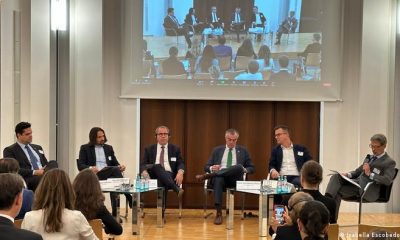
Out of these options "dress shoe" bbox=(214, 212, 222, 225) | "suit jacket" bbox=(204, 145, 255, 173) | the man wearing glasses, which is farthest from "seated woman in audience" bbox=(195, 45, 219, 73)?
"dress shoe" bbox=(214, 212, 222, 225)

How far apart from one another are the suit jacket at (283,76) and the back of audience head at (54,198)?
5.88 m

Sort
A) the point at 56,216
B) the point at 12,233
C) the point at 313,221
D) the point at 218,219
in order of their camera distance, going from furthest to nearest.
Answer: the point at 218,219, the point at 56,216, the point at 313,221, the point at 12,233

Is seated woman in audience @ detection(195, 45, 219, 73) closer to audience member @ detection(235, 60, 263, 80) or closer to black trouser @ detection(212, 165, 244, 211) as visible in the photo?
audience member @ detection(235, 60, 263, 80)

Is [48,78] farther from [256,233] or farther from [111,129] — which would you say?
[256,233]

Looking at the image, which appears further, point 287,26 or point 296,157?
point 287,26

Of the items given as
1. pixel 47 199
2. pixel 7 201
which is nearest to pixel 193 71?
pixel 47 199

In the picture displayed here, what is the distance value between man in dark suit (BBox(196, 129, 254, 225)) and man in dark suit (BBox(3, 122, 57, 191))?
6.80 ft

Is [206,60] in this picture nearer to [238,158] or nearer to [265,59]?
[265,59]

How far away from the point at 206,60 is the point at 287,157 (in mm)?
2060

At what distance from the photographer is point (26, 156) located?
715 centimetres

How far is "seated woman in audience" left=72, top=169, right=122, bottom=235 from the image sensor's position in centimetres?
428

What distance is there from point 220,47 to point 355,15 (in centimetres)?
208

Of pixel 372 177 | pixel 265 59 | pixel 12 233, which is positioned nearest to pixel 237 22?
pixel 265 59

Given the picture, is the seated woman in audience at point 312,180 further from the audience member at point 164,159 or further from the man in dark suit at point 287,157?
the audience member at point 164,159
